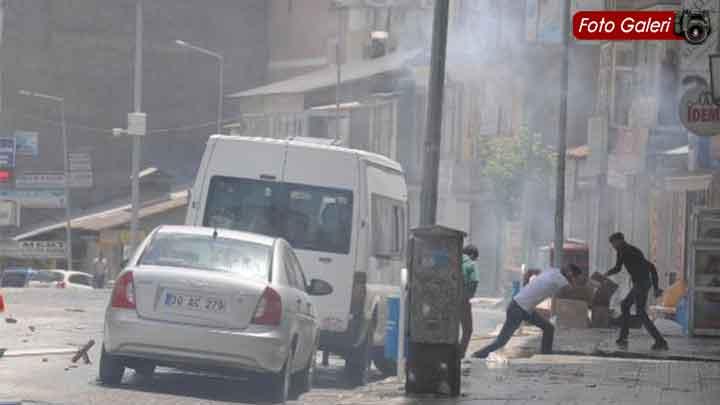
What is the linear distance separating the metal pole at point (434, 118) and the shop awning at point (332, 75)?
51.7 metres

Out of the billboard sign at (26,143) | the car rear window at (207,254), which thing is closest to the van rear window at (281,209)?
the car rear window at (207,254)

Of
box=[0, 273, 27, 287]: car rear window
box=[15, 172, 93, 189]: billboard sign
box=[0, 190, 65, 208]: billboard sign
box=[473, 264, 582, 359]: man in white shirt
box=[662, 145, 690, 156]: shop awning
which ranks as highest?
box=[662, 145, 690, 156]: shop awning

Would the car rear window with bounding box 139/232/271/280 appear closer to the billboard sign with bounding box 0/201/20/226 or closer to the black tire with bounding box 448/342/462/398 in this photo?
the black tire with bounding box 448/342/462/398

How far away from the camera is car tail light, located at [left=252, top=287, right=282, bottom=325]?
15.3m

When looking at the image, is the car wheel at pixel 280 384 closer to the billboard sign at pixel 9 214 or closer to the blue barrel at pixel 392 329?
the blue barrel at pixel 392 329

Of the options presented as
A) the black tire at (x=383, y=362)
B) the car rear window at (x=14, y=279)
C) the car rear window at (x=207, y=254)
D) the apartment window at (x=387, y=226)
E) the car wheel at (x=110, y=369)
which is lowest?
the car rear window at (x=14, y=279)

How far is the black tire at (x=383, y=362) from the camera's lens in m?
21.7

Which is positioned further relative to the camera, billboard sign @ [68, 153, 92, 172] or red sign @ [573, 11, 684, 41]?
billboard sign @ [68, 153, 92, 172]

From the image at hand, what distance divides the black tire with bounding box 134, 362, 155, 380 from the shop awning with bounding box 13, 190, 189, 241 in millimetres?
62832

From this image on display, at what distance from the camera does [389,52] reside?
84.4 meters

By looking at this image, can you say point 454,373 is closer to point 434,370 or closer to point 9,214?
point 434,370

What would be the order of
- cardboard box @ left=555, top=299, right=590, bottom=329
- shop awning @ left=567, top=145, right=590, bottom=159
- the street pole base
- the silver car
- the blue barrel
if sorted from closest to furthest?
1. the silver car
2. the street pole base
3. the blue barrel
4. cardboard box @ left=555, top=299, right=590, bottom=329
5. shop awning @ left=567, top=145, right=590, bottom=159

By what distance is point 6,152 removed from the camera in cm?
7612

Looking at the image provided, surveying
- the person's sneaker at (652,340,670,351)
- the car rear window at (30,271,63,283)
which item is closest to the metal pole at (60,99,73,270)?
the car rear window at (30,271,63,283)
